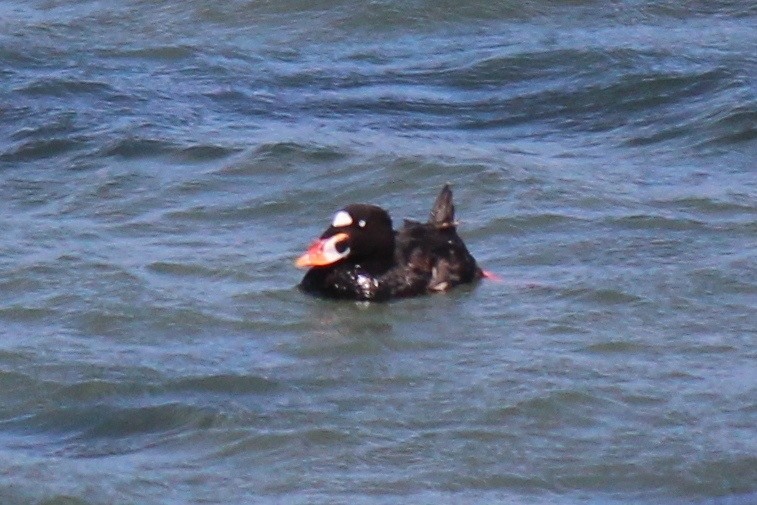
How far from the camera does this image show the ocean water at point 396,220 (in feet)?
27.6

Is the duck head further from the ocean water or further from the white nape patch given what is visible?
the ocean water

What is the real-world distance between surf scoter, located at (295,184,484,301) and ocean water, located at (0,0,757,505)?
0.12 meters

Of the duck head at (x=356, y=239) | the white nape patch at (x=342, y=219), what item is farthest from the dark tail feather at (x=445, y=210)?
the white nape patch at (x=342, y=219)

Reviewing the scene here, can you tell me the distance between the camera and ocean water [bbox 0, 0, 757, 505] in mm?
8398

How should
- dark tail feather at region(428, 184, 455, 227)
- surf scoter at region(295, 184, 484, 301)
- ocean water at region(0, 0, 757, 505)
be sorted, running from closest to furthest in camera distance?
ocean water at region(0, 0, 757, 505), surf scoter at region(295, 184, 484, 301), dark tail feather at region(428, 184, 455, 227)

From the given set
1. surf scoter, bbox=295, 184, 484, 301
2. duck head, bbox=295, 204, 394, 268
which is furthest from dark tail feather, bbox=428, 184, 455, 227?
duck head, bbox=295, 204, 394, 268

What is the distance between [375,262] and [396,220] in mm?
1423

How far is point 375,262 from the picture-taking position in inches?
439

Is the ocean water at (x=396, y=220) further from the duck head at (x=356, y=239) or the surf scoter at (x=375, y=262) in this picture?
the duck head at (x=356, y=239)

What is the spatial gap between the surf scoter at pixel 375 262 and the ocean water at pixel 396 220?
12cm

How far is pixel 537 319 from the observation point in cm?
1030

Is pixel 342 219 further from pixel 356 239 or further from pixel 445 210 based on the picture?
pixel 445 210

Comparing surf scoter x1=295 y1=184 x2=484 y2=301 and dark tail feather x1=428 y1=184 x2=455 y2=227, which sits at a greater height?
dark tail feather x1=428 y1=184 x2=455 y2=227

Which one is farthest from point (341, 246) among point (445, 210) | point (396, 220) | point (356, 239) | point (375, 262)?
point (396, 220)
